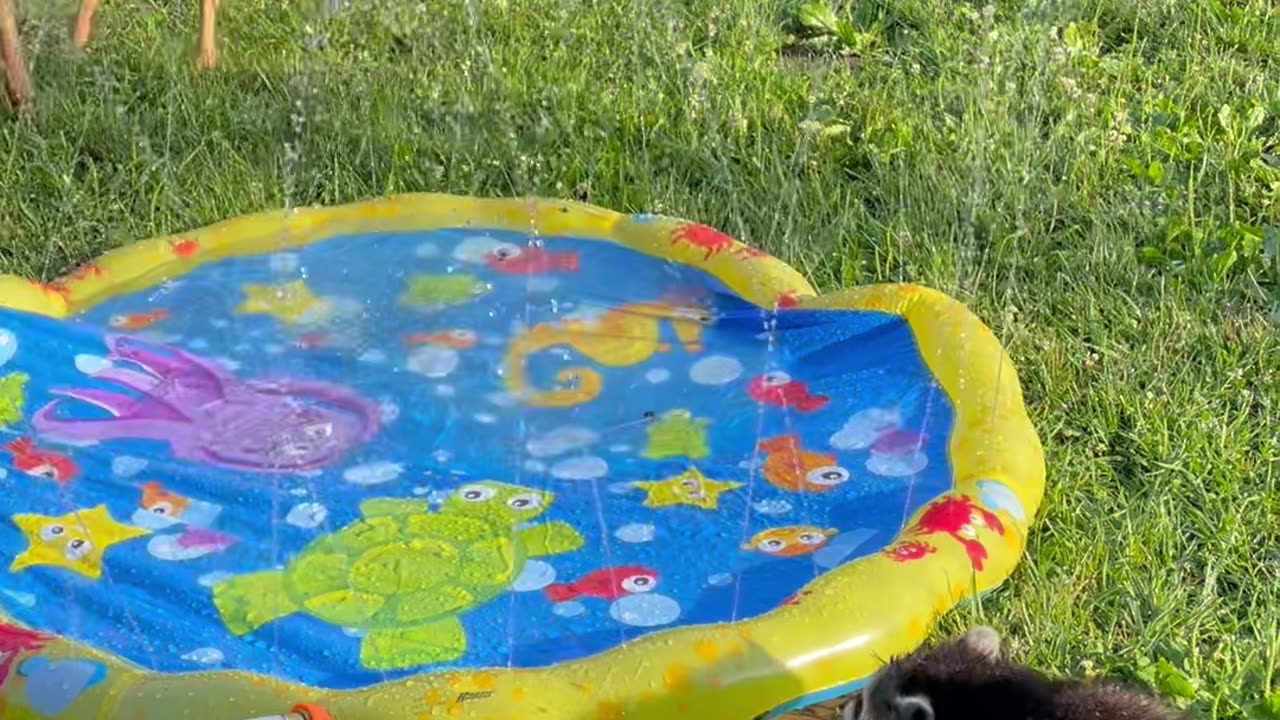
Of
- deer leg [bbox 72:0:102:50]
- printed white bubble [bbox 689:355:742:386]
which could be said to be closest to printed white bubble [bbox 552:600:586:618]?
printed white bubble [bbox 689:355:742:386]

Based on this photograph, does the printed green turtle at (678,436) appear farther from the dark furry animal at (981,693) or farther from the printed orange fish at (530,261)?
the dark furry animal at (981,693)

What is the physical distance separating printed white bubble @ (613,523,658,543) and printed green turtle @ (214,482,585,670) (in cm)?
9

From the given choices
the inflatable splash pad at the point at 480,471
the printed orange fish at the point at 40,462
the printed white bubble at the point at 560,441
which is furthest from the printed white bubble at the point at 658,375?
the printed orange fish at the point at 40,462

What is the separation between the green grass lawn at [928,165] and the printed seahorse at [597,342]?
513 mm

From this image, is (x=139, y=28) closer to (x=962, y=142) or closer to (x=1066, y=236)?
(x=962, y=142)

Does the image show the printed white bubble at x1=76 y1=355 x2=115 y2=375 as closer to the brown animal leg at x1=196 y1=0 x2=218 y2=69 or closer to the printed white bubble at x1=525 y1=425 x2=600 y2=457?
the printed white bubble at x1=525 y1=425 x2=600 y2=457

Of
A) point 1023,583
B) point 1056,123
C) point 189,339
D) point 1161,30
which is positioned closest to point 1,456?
point 189,339

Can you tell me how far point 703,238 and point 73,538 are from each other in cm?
188

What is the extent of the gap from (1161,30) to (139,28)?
12.4 ft

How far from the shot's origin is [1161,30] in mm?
5578

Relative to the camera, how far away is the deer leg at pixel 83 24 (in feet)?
18.5

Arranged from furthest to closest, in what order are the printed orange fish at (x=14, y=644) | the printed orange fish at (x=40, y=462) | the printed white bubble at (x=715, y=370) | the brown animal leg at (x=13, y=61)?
the brown animal leg at (x=13, y=61) → the printed white bubble at (x=715, y=370) → the printed orange fish at (x=40, y=462) → the printed orange fish at (x=14, y=644)

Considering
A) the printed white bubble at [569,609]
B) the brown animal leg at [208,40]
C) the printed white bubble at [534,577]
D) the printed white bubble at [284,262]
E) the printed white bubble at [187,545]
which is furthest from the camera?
the brown animal leg at [208,40]

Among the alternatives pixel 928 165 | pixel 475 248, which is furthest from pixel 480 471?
pixel 928 165
